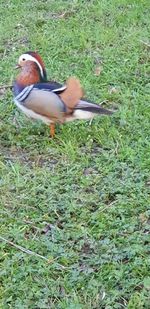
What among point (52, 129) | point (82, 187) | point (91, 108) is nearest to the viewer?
point (82, 187)

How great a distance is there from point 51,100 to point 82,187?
0.60 metres

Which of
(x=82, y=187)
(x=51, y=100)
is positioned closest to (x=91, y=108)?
(x=51, y=100)

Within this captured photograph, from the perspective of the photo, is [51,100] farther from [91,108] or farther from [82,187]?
[82,187]

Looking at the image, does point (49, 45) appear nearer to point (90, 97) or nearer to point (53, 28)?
point (53, 28)

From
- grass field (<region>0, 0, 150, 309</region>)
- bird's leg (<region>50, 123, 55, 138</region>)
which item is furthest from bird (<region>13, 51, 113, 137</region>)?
grass field (<region>0, 0, 150, 309</region>)

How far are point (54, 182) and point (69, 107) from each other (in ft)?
1.64

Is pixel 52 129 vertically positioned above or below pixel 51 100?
below

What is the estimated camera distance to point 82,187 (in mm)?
3082

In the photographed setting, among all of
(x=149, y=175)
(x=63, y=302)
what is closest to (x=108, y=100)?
(x=149, y=175)

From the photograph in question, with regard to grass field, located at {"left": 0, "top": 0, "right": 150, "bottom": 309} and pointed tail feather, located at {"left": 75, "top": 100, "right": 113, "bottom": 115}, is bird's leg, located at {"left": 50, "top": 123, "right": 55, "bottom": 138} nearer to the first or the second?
grass field, located at {"left": 0, "top": 0, "right": 150, "bottom": 309}

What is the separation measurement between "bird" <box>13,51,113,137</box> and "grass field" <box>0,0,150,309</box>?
15 centimetres

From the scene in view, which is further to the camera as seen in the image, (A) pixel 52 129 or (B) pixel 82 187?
(A) pixel 52 129

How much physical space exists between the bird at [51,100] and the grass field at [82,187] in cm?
15

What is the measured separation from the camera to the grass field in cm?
244
